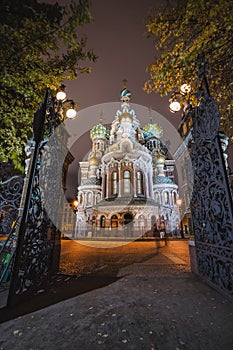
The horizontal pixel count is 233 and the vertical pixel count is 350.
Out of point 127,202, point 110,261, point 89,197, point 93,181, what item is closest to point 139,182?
point 127,202

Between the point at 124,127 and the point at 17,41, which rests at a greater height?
the point at 124,127

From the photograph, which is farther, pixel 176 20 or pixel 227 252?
pixel 176 20

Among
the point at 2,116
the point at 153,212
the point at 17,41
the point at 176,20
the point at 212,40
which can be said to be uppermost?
the point at 176,20

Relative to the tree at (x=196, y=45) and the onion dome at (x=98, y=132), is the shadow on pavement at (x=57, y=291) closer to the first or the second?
the tree at (x=196, y=45)

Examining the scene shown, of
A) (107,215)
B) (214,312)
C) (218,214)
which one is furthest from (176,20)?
(107,215)

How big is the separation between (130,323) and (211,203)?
2.56 metres

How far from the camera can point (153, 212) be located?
24016mm

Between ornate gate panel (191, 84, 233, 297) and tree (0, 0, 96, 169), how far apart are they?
482 cm

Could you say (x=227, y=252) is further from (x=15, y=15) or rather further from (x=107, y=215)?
(x=107, y=215)

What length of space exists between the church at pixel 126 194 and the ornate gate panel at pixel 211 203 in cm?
1169

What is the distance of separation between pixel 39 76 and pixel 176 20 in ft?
15.6

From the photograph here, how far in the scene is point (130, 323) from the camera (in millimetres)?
2076

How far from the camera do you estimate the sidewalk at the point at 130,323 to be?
5.63 ft

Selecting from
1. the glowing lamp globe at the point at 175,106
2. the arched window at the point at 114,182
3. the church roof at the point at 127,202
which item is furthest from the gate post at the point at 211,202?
the arched window at the point at 114,182
